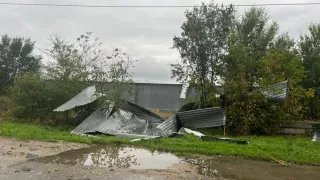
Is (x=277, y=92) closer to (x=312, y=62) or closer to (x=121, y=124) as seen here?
(x=121, y=124)

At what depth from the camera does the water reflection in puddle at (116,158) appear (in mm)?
8695

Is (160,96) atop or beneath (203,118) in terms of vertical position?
atop

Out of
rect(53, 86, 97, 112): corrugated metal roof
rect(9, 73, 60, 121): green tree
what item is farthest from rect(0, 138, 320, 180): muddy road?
rect(9, 73, 60, 121): green tree

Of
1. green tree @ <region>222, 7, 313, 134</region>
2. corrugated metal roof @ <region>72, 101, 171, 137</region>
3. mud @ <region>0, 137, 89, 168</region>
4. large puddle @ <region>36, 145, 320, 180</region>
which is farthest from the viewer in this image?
green tree @ <region>222, 7, 313, 134</region>

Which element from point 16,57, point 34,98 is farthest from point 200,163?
point 16,57

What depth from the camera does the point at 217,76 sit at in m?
17.9

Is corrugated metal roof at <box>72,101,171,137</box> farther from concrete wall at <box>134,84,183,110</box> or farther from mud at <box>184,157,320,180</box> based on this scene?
concrete wall at <box>134,84,183,110</box>

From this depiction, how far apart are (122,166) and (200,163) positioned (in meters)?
2.12

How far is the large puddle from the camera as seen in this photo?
8.03 meters

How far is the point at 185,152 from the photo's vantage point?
Answer: 10.5 metres

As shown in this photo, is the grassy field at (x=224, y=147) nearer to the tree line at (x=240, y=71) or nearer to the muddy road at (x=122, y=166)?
the muddy road at (x=122, y=166)

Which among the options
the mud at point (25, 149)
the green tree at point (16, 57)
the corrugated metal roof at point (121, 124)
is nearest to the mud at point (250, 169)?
the mud at point (25, 149)

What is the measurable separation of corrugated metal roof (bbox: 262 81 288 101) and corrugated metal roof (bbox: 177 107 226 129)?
2295 mm

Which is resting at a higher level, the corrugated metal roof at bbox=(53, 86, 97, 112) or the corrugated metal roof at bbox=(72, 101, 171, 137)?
the corrugated metal roof at bbox=(53, 86, 97, 112)
